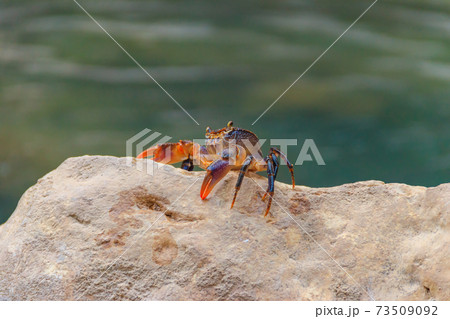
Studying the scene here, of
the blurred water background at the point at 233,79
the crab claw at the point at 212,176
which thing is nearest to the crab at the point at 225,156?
the crab claw at the point at 212,176

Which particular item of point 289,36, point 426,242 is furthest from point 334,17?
point 426,242

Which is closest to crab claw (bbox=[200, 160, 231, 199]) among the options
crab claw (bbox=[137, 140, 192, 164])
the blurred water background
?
crab claw (bbox=[137, 140, 192, 164])

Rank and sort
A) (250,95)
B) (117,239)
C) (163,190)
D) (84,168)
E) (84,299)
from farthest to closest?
(250,95)
(84,168)
(163,190)
(117,239)
(84,299)

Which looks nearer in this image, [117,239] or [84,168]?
[117,239]

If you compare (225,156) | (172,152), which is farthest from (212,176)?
(172,152)

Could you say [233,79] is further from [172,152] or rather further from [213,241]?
[213,241]

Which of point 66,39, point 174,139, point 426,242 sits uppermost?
point 66,39

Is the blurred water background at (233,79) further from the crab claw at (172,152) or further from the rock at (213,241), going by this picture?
the rock at (213,241)
